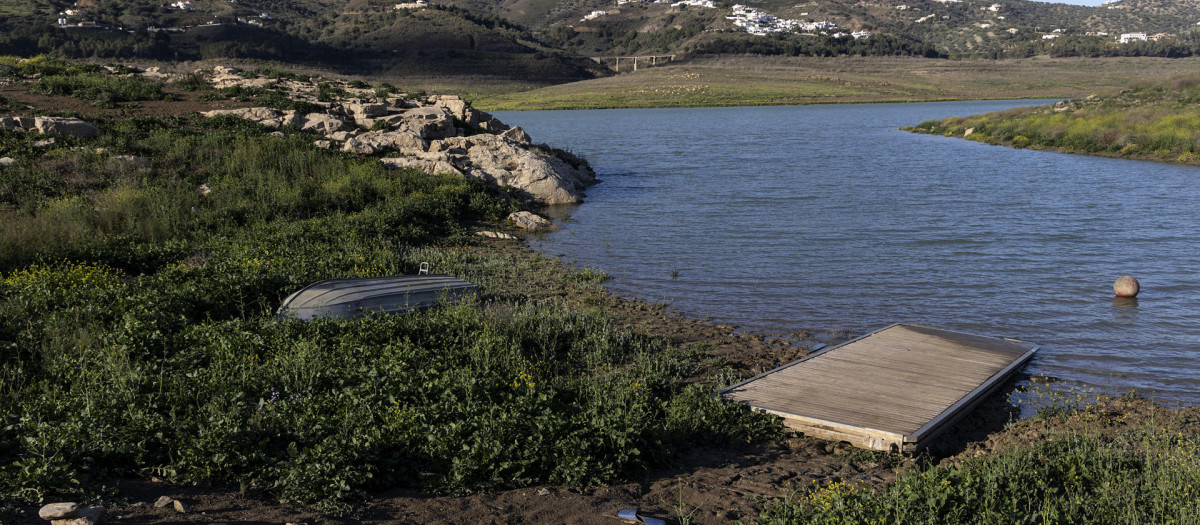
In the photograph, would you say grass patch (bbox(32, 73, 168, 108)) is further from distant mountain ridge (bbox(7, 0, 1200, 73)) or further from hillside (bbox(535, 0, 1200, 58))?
hillside (bbox(535, 0, 1200, 58))

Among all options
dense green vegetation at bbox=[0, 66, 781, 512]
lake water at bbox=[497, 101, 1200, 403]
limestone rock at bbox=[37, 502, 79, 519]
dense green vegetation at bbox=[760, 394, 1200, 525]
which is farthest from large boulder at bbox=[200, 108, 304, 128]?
dense green vegetation at bbox=[760, 394, 1200, 525]

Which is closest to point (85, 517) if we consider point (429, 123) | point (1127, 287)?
point (1127, 287)

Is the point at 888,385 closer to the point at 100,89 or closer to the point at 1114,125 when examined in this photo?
the point at 100,89

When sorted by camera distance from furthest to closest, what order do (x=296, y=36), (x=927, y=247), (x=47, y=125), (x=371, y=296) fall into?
(x=296, y=36), (x=47, y=125), (x=927, y=247), (x=371, y=296)

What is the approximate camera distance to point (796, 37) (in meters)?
146

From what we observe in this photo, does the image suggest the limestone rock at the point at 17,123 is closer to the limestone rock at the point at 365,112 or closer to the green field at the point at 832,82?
the limestone rock at the point at 365,112

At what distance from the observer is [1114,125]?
4084 cm

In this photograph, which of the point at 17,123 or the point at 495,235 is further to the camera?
the point at 17,123

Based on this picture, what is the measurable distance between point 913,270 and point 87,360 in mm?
13122

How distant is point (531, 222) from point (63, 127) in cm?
1128

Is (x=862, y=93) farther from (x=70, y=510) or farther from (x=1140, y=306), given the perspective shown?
(x=70, y=510)

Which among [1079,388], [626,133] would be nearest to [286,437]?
[1079,388]

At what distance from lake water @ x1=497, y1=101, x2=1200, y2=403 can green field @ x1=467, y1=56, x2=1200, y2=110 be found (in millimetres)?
62051

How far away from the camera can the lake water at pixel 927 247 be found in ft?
38.4
